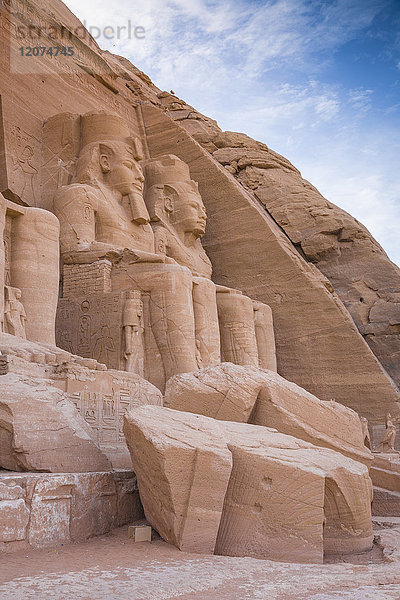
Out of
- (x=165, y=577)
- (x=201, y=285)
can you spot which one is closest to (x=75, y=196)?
(x=201, y=285)

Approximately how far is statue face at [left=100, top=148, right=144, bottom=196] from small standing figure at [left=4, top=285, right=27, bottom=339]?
10.2 feet

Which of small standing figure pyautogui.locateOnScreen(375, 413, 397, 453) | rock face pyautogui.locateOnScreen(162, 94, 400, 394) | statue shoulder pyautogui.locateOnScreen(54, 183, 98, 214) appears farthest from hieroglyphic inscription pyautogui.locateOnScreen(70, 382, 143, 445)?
rock face pyautogui.locateOnScreen(162, 94, 400, 394)

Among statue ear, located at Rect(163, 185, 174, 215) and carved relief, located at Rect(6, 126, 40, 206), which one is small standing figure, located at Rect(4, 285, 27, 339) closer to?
carved relief, located at Rect(6, 126, 40, 206)

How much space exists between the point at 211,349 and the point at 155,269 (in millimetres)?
1196

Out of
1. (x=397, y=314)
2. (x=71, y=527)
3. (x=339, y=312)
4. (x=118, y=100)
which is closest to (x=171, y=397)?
(x=71, y=527)

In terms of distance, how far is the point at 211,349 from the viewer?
7.41 meters

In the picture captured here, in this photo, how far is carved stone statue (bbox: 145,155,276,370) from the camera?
7.61 m

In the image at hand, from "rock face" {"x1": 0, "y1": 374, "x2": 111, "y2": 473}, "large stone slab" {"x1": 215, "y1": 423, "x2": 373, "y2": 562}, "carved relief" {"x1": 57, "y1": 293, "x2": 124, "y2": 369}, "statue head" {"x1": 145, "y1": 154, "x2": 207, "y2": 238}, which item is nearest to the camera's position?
"large stone slab" {"x1": 215, "y1": 423, "x2": 373, "y2": 562}

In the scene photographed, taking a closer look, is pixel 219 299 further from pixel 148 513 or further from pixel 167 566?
pixel 167 566

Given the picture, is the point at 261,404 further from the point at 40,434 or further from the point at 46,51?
the point at 46,51

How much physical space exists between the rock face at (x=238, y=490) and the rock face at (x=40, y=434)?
0.36 m

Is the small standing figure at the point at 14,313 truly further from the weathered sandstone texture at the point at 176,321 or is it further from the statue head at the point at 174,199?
the statue head at the point at 174,199

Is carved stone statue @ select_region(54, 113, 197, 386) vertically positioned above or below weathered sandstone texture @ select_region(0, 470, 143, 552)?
above

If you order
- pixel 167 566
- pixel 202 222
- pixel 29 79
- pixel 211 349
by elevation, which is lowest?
pixel 167 566
